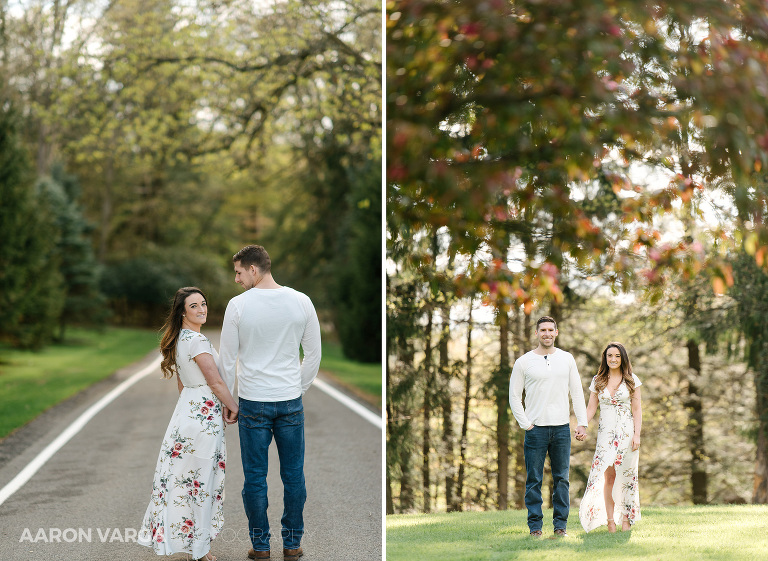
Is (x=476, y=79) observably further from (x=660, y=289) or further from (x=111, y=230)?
(x=111, y=230)

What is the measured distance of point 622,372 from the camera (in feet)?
19.2

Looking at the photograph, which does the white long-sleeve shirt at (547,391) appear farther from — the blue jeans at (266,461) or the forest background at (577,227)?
the blue jeans at (266,461)

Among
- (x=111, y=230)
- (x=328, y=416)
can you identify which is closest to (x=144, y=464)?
(x=328, y=416)

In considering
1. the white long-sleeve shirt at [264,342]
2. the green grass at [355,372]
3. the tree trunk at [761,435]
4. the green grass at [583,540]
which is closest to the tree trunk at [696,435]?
the tree trunk at [761,435]

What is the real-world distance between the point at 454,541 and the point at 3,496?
351 centimetres

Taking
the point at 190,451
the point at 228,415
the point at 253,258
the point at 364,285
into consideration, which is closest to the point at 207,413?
the point at 228,415

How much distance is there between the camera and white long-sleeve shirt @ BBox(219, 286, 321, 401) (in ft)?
14.6

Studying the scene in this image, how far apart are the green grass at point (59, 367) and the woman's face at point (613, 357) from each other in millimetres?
6418

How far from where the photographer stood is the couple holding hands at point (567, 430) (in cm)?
543

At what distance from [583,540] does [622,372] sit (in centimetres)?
132

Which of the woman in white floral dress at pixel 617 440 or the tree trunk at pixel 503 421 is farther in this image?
the tree trunk at pixel 503 421

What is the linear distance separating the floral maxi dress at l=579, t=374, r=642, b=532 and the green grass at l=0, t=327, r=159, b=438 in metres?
6.28

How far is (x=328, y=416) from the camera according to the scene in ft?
32.0

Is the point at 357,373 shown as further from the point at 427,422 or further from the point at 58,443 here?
the point at 427,422
